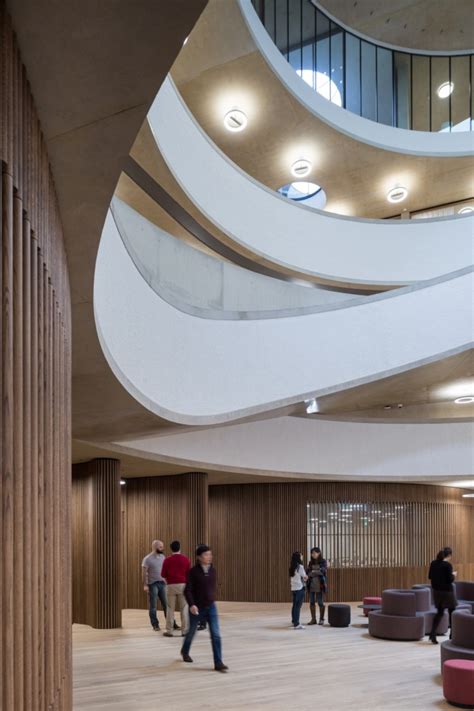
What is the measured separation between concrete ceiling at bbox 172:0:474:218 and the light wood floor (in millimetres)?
8790

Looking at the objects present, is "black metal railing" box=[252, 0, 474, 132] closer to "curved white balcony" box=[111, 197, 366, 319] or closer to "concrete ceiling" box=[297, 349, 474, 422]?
"concrete ceiling" box=[297, 349, 474, 422]

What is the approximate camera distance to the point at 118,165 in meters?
3.17

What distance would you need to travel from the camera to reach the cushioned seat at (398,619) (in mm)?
9938

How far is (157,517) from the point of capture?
46.6ft

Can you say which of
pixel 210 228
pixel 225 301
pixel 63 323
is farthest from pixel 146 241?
pixel 63 323

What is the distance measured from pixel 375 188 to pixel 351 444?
6101 millimetres

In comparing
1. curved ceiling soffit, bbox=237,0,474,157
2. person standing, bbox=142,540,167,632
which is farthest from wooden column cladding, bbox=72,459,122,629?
curved ceiling soffit, bbox=237,0,474,157

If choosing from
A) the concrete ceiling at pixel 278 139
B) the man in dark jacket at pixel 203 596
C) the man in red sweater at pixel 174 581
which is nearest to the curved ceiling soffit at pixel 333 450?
the man in red sweater at pixel 174 581

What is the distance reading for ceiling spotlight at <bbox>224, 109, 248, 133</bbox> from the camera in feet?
41.6

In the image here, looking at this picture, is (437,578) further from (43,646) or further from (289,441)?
(43,646)

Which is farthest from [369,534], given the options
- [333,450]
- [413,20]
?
[413,20]

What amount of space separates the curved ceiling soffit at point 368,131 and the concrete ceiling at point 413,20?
333 centimetres

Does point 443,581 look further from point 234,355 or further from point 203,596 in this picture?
point 234,355

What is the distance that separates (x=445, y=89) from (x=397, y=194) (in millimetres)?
3552
